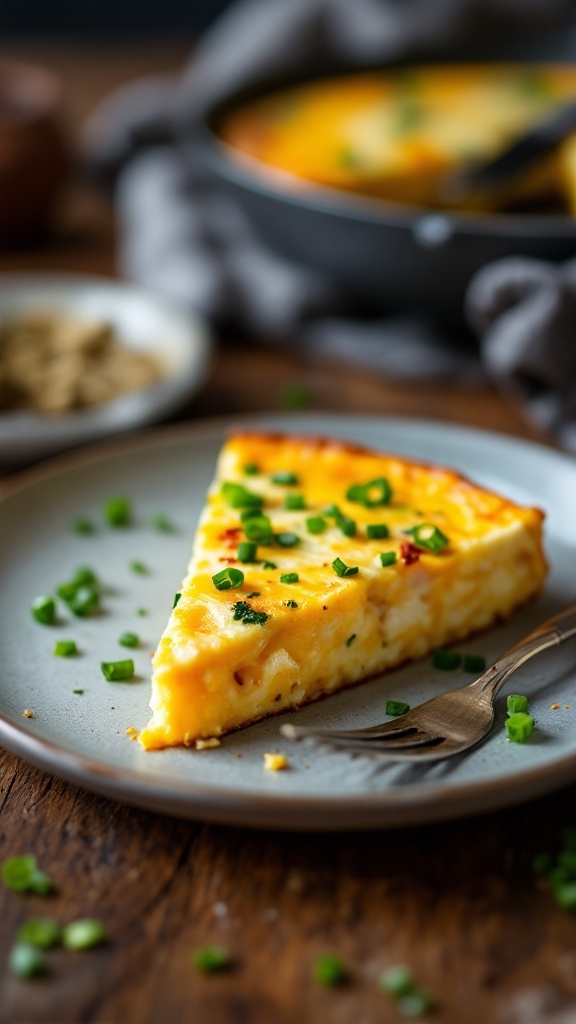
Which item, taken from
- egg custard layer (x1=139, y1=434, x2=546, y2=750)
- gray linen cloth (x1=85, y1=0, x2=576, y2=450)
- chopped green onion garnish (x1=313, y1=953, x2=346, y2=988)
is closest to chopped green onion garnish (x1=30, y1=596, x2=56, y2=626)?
egg custard layer (x1=139, y1=434, x2=546, y2=750)

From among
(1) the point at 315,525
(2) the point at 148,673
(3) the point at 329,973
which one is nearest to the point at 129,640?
(2) the point at 148,673

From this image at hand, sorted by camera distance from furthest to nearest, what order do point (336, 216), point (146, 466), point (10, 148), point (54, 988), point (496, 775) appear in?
point (10, 148)
point (336, 216)
point (146, 466)
point (496, 775)
point (54, 988)

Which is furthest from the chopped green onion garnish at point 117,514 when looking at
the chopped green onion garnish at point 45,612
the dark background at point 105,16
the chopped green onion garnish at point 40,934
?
the dark background at point 105,16

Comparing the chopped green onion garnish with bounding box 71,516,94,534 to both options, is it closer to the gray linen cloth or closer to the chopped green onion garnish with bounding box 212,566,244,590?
the chopped green onion garnish with bounding box 212,566,244,590

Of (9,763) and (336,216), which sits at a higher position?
(336,216)

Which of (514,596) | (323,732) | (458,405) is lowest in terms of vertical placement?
(458,405)

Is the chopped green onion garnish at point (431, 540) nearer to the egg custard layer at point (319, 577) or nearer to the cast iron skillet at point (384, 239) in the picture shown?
the egg custard layer at point (319, 577)

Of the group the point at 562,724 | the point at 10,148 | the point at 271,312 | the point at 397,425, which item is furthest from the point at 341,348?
the point at 562,724

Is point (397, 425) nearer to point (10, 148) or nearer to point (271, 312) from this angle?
point (271, 312)
